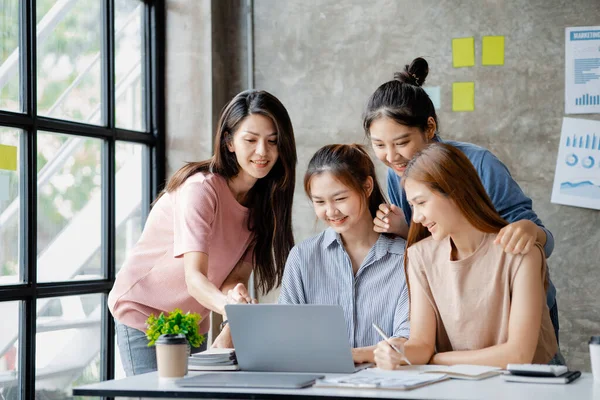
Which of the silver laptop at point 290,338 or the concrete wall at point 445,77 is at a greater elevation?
the concrete wall at point 445,77

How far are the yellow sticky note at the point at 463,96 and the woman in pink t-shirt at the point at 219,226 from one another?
1.26m

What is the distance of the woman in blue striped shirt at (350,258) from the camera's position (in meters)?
2.30

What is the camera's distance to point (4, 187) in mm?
2881

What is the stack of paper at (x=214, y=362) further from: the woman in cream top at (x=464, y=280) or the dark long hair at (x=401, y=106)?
the dark long hair at (x=401, y=106)

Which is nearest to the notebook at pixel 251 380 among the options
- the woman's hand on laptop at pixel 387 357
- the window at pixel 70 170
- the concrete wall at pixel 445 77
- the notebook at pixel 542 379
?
the woman's hand on laptop at pixel 387 357

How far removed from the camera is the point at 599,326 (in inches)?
137

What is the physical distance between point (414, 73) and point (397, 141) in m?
0.32

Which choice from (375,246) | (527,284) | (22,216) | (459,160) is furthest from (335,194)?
(22,216)

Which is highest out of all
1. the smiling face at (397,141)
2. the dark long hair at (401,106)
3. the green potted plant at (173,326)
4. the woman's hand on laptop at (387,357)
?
the dark long hair at (401,106)

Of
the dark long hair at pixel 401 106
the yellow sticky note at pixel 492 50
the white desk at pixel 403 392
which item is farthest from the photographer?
the yellow sticky note at pixel 492 50

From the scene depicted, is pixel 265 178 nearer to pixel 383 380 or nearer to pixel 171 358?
pixel 171 358

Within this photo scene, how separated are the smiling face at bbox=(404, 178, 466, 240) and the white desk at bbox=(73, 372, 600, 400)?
0.42 m

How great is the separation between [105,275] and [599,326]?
2073 millimetres

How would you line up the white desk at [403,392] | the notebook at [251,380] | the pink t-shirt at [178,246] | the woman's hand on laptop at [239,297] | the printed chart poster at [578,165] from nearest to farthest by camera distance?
1. the white desk at [403,392]
2. the notebook at [251,380]
3. the woman's hand on laptop at [239,297]
4. the pink t-shirt at [178,246]
5. the printed chart poster at [578,165]
